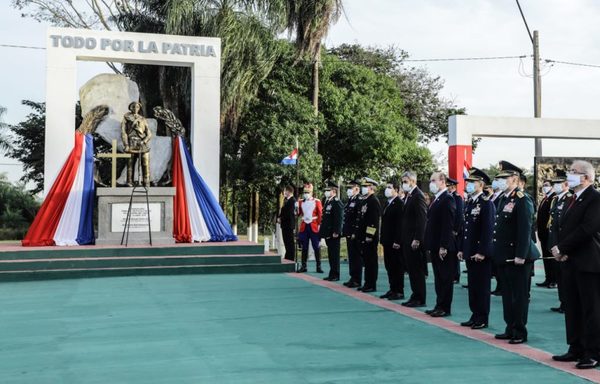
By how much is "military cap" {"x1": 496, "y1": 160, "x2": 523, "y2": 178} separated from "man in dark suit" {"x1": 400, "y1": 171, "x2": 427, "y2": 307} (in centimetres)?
188

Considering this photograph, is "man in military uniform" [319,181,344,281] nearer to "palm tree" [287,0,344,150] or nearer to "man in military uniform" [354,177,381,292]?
"man in military uniform" [354,177,381,292]

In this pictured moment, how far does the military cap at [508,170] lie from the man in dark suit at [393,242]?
257 centimetres

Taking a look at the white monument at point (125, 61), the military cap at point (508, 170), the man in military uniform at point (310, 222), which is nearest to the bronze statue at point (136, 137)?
the white monument at point (125, 61)

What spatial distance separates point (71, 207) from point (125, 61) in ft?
11.1

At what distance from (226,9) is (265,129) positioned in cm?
350

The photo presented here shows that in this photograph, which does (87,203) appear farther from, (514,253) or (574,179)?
(574,179)

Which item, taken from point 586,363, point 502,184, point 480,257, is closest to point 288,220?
point 480,257

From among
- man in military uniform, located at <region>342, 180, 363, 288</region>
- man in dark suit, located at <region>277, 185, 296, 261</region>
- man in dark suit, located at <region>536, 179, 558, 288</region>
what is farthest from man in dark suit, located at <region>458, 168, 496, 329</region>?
man in dark suit, located at <region>277, 185, 296, 261</region>

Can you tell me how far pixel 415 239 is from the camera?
8367 mm

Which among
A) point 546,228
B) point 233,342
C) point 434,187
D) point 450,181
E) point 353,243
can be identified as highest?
point 450,181

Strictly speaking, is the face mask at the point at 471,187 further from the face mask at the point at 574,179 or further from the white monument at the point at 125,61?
the white monument at the point at 125,61

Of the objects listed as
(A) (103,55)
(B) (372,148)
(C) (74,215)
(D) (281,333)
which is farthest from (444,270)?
(B) (372,148)

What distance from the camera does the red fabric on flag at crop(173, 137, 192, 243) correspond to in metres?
13.6

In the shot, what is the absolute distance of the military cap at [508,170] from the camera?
21.2ft
